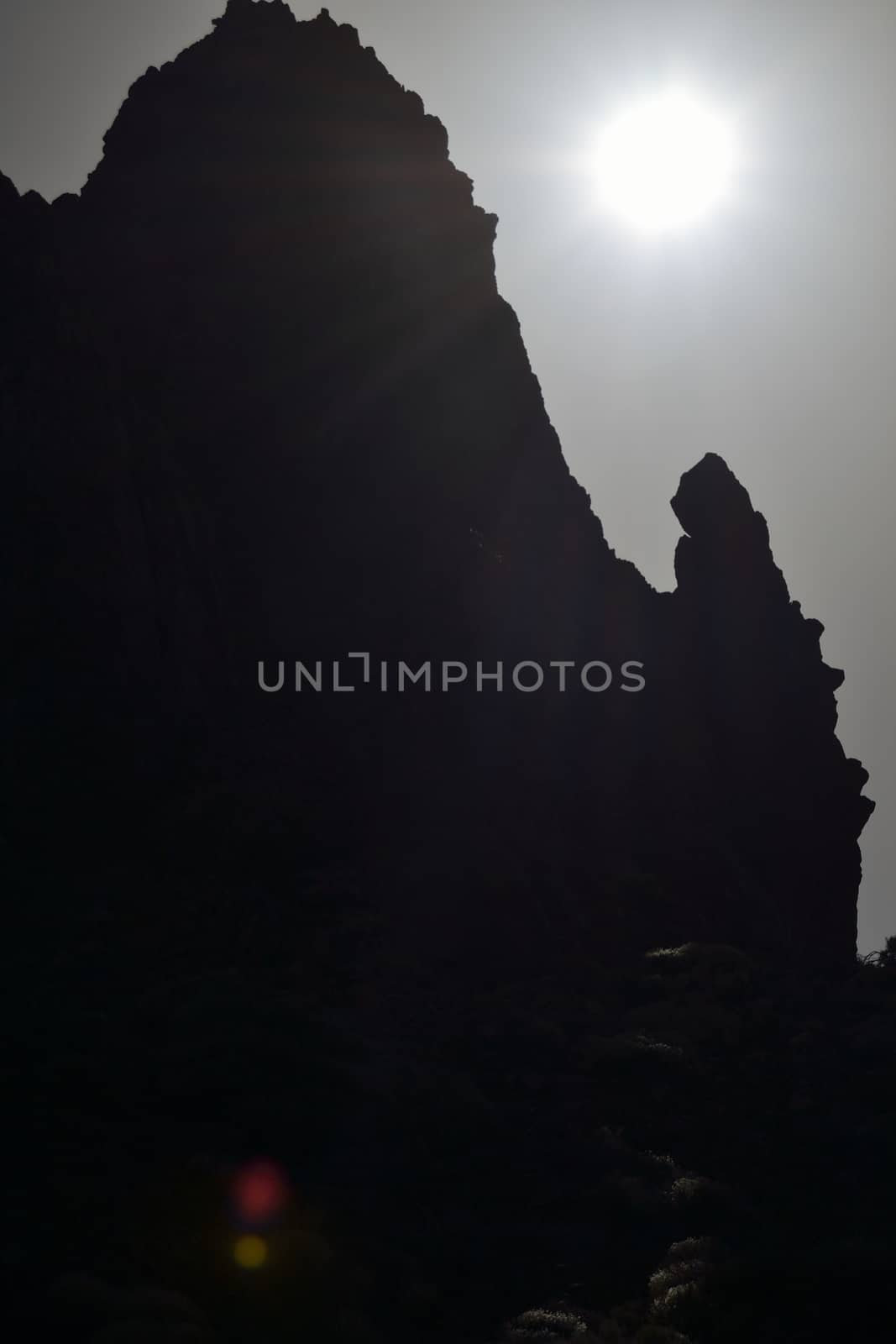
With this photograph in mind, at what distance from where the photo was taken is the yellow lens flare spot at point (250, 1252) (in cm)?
2064

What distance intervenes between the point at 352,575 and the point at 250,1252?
38808 mm

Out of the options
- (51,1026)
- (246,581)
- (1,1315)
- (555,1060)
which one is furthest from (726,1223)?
(246,581)

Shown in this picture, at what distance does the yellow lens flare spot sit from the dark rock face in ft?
67.4

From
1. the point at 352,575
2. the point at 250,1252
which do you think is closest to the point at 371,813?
the point at 352,575

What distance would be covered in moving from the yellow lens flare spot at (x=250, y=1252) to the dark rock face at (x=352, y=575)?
809 inches

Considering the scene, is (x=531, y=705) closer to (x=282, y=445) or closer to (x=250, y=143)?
(x=282, y=445)

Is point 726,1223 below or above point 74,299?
below

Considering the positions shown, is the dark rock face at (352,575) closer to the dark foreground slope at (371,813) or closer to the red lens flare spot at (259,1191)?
the dark foreground slope at (371,813)

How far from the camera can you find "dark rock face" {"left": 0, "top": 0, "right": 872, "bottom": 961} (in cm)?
4481

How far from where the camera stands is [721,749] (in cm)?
6384

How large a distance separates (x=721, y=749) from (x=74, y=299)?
36800 millimetres

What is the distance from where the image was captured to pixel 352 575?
57188 millimetres

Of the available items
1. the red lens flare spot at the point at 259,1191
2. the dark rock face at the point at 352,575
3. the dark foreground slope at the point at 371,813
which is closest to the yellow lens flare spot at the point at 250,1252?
the dark foreground slope at the point at 371,813

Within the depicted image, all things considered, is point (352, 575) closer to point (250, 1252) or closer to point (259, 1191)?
point (259, 1191)
